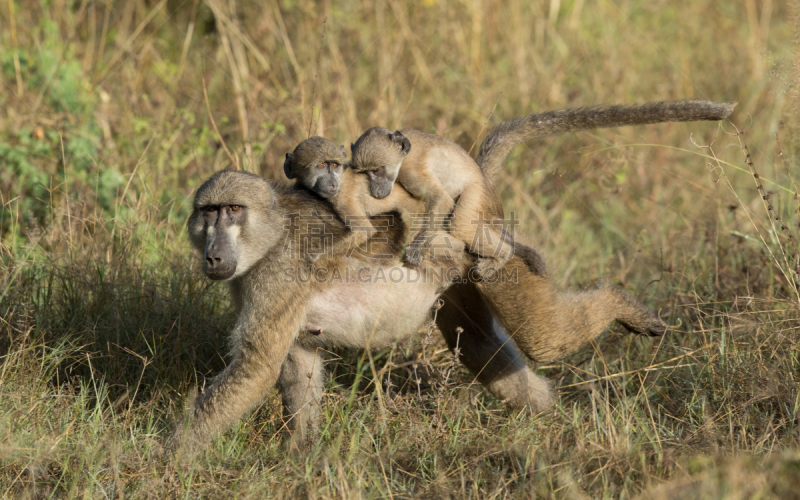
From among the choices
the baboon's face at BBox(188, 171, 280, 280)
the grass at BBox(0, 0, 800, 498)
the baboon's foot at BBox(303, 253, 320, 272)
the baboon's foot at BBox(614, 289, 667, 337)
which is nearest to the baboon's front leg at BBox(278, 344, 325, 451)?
the grass at BBox(0, 0, 800, 498)

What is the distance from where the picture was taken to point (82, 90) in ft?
18.9

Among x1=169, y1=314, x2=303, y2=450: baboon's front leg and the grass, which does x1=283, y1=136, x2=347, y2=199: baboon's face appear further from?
the grass

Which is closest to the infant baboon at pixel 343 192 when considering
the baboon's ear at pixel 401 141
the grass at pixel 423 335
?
the baboon's ear at pixel 401 141

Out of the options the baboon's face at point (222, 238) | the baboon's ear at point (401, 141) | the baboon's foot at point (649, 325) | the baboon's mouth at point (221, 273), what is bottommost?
the baboon's foot at point (649, 325)

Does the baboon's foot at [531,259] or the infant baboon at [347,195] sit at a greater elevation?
the infant baboon at [347,195]

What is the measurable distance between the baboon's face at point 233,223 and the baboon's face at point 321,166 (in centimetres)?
23

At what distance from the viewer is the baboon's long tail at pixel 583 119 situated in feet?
10.2

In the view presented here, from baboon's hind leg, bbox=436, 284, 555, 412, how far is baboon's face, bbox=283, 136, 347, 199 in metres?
0.86

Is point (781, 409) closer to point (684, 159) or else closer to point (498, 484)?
point (498, 484)

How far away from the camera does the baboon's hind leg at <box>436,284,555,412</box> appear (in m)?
3.54

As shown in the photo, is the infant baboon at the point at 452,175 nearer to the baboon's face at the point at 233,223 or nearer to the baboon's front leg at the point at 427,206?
the baboon's front leg at the point at 427,206

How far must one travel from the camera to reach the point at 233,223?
2.94m

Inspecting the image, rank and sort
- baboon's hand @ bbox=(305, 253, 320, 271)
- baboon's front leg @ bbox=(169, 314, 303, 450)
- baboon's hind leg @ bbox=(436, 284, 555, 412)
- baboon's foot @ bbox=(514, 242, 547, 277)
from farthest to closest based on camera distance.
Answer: baboon's hind leg @ bbox=(436, 284, 555, 412) < baboon's foot @ bbox=(514, 242, 547, 277) < baboon's hand @ bbox=(305, 253, 320, 271) < baboon's front leg @ bbox=(169, 314, 303, 450)

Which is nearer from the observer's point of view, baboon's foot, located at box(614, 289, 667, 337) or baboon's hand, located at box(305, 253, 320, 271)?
baboon's hand, located at box(305, 253, 320, 271)
